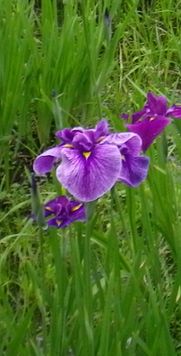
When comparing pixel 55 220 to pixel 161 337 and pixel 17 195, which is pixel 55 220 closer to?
pixel 161 337

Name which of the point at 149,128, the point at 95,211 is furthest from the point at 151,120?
the point at 95,211

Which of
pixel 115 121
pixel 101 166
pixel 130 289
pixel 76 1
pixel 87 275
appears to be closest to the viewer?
pixel 101 166

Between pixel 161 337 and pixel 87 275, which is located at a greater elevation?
pixel 87 275

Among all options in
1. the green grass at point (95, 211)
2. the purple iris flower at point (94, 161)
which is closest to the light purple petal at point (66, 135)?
the purple iris flower at point (94, 161)

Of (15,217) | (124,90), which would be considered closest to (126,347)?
(15,217)

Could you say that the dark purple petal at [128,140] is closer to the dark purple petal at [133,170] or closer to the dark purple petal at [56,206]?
the dark purple petal at [133,170]

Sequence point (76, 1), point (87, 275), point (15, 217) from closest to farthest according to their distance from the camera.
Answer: point (87, 275) → point (15, 217) → point (76, 1)
